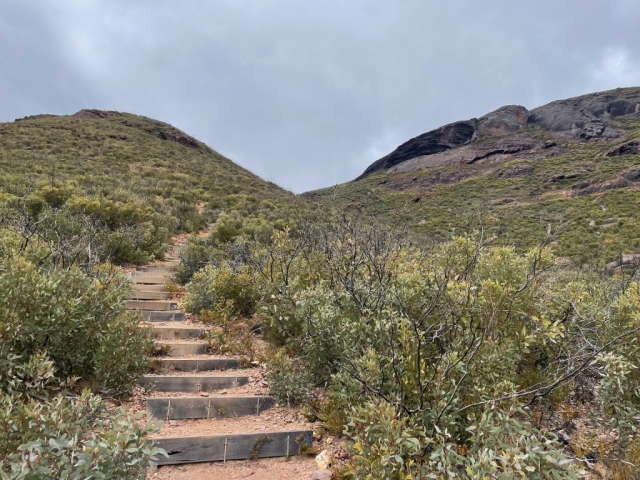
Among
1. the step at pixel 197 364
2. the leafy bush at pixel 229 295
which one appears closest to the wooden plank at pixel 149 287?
the leafy bush at pixel 229 295

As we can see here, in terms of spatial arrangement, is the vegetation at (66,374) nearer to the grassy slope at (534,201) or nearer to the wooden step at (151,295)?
the wooden step at (151,295)

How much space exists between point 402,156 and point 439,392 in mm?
75938

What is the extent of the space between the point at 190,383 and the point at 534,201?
36592 mm

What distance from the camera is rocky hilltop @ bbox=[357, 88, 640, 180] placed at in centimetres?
5216

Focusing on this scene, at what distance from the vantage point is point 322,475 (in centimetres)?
303

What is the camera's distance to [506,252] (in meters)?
4.38

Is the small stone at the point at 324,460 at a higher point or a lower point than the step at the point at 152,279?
lower

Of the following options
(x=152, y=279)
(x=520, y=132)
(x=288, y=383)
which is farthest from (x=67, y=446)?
(x=520, y=132)

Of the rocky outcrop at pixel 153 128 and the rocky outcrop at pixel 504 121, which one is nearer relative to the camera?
the rocky outcrop at pixel 153 128

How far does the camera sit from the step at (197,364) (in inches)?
198

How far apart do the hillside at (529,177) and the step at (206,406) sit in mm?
3383

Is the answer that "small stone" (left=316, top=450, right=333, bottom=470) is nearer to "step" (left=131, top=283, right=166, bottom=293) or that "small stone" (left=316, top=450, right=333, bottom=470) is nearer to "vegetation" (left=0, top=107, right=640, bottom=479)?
"vegetation" (left=0, top=107, right=640, bottom=479)

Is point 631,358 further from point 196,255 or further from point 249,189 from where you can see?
point 249,189

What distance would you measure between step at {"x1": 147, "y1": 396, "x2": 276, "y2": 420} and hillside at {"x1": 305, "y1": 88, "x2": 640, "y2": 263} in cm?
338
